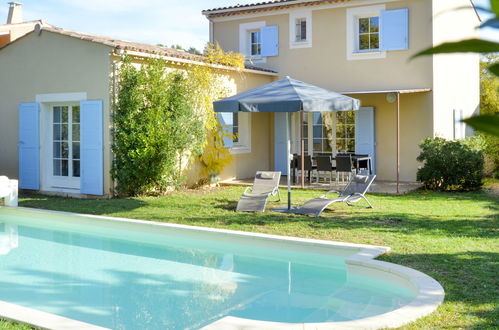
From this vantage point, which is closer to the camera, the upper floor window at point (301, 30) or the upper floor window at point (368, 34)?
the upper floor window at point (368, 34)

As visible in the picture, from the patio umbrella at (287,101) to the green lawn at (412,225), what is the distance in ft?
5.46

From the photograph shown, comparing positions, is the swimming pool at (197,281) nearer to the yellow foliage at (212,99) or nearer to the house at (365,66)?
the yellow foliage at (212,99)

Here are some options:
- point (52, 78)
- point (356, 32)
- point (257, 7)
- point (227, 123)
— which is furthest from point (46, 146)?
point (356, 32)

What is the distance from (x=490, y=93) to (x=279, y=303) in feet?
61.4

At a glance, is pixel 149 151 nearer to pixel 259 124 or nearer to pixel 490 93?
pixel 259 124

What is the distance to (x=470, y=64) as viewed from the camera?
2052 cm

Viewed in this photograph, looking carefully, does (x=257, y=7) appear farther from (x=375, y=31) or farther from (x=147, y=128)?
(x=147, y=128)

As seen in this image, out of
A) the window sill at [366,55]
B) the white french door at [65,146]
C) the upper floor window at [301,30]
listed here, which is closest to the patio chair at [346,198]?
the window sill at [366,55]

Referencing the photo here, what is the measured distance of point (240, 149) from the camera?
56.9 feet

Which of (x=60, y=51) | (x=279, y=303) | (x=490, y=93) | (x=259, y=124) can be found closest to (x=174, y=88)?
(x=60, y=51)

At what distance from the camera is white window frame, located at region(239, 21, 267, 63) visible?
18.9m

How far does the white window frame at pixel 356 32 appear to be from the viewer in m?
16.8

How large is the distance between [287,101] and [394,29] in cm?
762

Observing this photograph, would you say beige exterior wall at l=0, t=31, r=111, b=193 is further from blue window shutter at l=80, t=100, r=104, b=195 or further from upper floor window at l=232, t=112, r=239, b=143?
upper floor window at l=232, t=112, r=239, b=143
